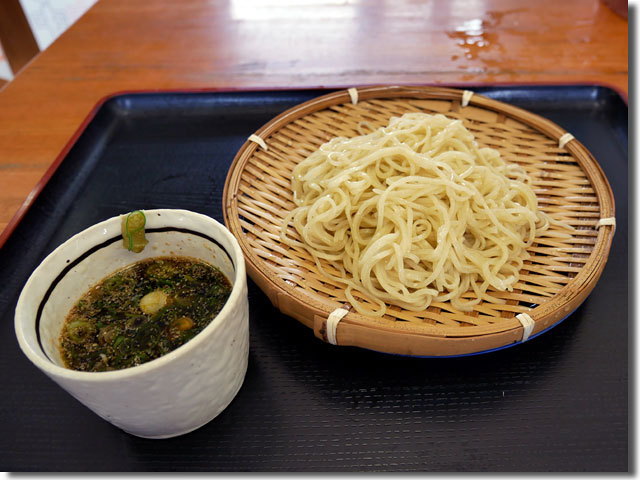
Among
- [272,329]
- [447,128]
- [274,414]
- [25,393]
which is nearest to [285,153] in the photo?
[447,128]

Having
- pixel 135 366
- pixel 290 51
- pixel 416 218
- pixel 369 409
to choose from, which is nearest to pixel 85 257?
pixel 135 366

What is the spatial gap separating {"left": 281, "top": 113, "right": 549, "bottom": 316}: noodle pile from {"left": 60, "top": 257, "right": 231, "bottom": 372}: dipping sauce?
368 millimetres

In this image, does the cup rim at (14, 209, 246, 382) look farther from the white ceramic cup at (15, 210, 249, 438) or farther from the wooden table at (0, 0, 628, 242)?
the wooden table at (0, 0, 628, 242)

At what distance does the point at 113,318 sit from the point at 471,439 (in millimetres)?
864

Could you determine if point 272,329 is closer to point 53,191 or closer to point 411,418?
point 411,418

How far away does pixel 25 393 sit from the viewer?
4.05 feet

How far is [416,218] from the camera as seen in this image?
149 centimetres

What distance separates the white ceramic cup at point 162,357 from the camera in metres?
0.87

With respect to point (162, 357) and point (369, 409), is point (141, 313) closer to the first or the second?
point (162, 357)

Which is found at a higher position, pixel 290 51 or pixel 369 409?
pixel 290 51

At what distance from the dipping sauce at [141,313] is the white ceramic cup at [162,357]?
3cm

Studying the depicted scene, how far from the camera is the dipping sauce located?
104 cm

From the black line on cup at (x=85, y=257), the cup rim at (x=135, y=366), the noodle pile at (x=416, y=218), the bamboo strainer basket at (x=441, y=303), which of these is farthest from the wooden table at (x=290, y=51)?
the cup rim at (x=135, y=366)

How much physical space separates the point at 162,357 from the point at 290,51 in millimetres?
2072
